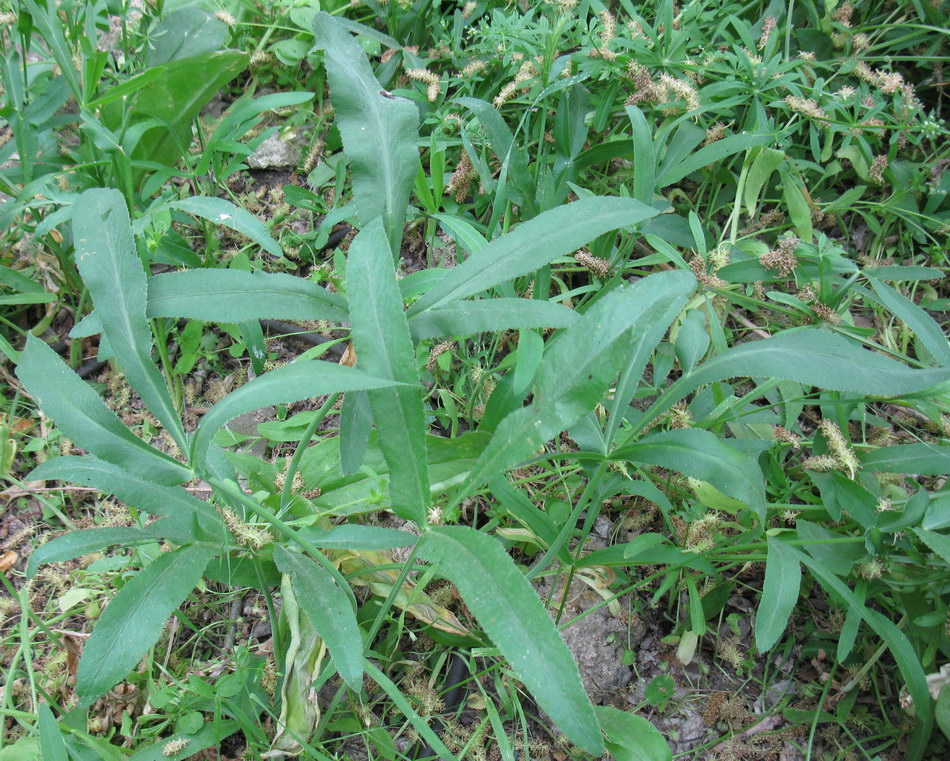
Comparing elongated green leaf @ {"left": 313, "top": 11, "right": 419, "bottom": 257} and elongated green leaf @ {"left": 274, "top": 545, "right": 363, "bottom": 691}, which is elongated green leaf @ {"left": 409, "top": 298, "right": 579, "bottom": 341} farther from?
elongated green leaf @ {"left": 274, "top": 545, "right": 363, "bottom": 691}

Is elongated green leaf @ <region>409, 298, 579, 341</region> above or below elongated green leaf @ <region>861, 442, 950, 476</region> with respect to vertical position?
above

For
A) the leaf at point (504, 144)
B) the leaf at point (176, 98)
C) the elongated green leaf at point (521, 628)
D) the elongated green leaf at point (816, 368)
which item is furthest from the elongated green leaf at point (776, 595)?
the leaf at point (176, 98)

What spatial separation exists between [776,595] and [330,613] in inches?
32.5

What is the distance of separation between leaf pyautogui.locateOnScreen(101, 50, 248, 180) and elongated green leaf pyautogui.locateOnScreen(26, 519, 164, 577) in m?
1.23

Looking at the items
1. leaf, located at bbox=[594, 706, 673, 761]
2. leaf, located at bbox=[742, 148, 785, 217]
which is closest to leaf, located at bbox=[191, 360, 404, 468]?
leaf, located at bbox=[594, 706, 673, 761]

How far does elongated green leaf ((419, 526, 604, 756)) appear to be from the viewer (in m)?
0.92

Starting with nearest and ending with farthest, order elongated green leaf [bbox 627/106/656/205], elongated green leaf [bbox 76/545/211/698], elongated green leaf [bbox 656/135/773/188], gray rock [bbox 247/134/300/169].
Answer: elongated green leaf [bbox 76/545/211/698]
elongated green leaf [bbox 627/106/656/205]
elongated green leaf [bbox 656/135/773/188]
gray rock [bbox 247/134/300/169]

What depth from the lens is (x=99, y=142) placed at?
1812 millimetres

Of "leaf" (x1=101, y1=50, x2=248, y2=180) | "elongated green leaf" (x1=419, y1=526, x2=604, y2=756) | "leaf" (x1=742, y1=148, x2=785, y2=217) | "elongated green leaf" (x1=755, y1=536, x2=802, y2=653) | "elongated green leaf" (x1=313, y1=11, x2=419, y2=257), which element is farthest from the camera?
"leaf" (x1=101, y1=50, x2=248, y2=180)

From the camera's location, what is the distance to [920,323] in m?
1.55

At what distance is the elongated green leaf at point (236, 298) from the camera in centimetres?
126

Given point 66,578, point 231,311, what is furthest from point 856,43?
point 66,578

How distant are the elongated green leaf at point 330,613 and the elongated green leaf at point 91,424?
0.25m

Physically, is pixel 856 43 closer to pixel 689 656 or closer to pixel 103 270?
pixel 689 656
